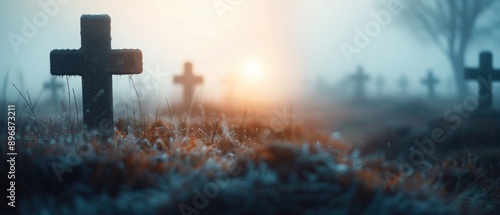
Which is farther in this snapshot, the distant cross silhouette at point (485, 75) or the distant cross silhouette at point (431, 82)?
the distant cross silhouette at point (431, 82)

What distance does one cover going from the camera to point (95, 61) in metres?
6.36

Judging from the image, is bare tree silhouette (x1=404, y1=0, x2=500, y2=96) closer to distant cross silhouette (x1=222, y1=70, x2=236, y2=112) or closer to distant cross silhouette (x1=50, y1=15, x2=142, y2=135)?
distant cross silhouette (x1=222, y1=70, x2=236, y2=112)

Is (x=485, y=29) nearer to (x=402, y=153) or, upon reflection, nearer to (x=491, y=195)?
(x=402, y=153)

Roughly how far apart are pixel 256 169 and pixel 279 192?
376 mm

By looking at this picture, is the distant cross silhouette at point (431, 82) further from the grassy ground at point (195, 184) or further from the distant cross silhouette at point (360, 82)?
the grassy ground at point (195, 184)

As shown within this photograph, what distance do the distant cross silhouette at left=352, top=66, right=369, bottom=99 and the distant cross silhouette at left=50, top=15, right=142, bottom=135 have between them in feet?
73.4

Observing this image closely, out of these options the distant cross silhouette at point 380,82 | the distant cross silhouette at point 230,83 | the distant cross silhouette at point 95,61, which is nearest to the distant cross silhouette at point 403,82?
the distant cross silhouette at point 380,82

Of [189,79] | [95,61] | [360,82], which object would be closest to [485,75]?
[189,79]

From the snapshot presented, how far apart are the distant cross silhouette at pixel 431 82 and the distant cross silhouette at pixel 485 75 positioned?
42.8 ft

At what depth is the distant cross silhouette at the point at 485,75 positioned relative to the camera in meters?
13.7

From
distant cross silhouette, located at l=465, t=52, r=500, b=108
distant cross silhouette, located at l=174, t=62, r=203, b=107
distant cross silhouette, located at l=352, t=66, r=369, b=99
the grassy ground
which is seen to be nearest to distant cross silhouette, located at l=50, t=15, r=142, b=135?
the grassy ground

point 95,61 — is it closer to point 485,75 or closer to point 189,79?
point 189,79

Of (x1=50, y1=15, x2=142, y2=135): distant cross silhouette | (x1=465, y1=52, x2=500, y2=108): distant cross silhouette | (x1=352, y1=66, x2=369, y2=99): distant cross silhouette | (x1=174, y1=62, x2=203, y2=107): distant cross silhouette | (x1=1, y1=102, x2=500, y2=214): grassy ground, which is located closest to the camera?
(x1=1, y1=102, x2=500, y2=214): grassy ground

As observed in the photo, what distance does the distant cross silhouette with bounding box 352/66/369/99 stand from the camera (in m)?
27.9
